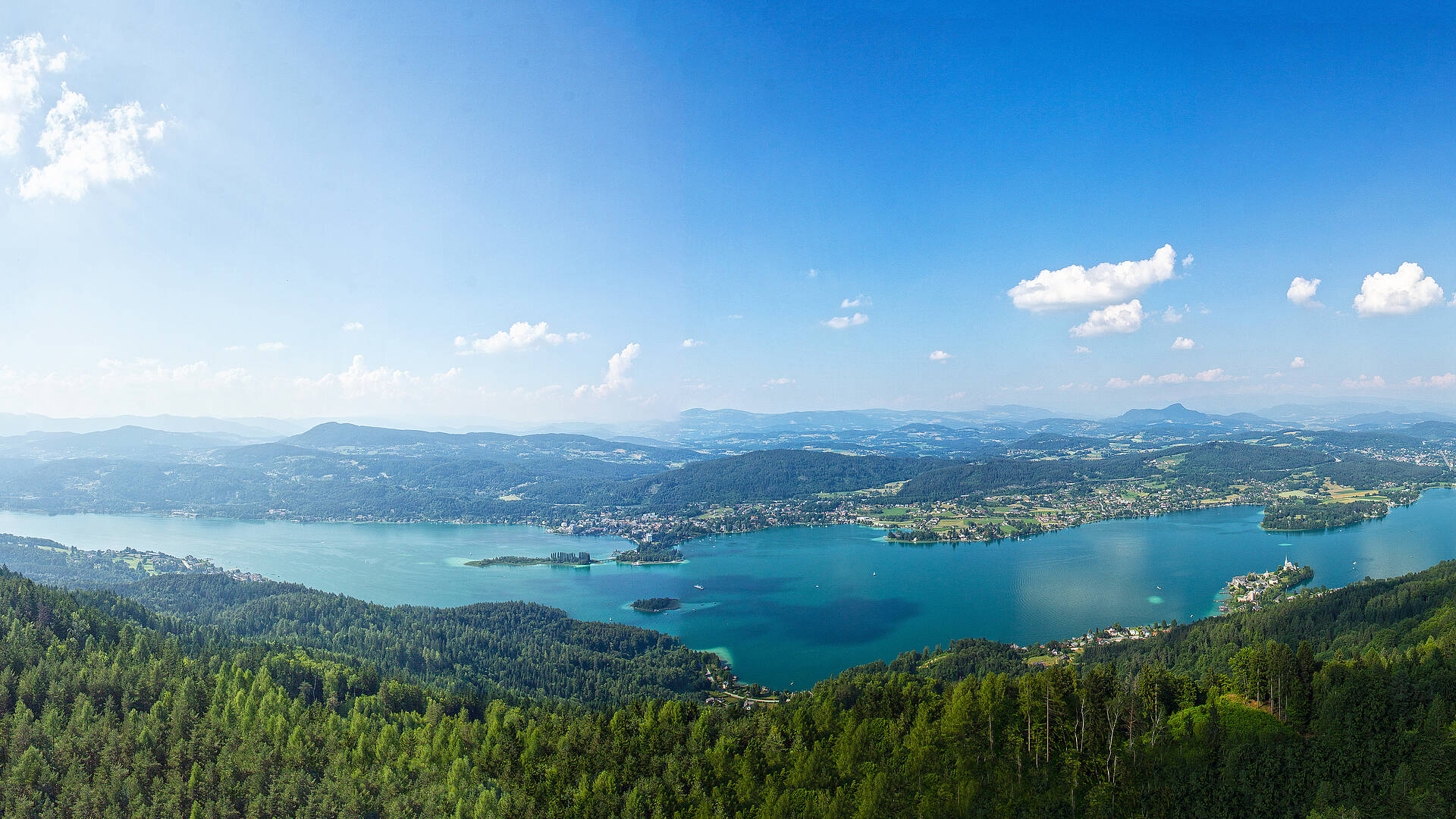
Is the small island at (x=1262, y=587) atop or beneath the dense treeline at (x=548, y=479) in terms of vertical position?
beneath

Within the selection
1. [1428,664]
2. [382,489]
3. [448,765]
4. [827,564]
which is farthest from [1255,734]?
[382,489]

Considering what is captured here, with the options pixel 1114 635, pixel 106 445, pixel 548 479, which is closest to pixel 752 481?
pixel 548 479

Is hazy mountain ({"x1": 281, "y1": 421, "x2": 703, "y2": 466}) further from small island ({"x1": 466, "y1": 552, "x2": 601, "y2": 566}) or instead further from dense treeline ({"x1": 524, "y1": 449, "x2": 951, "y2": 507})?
small island ({"x1": 466, "y1": 552, "x2": 601, "y2": 566})

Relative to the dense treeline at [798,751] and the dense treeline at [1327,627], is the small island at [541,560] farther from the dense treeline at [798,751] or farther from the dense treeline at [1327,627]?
the dense treeline at [1327,627]

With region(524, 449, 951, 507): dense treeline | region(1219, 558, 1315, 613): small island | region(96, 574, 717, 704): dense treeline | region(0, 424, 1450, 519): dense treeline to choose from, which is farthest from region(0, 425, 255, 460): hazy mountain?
region(1219, 558, 1315, 613): small island

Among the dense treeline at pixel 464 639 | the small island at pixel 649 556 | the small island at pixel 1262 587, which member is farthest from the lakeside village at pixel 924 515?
the dense treeline at pixel 464 639
